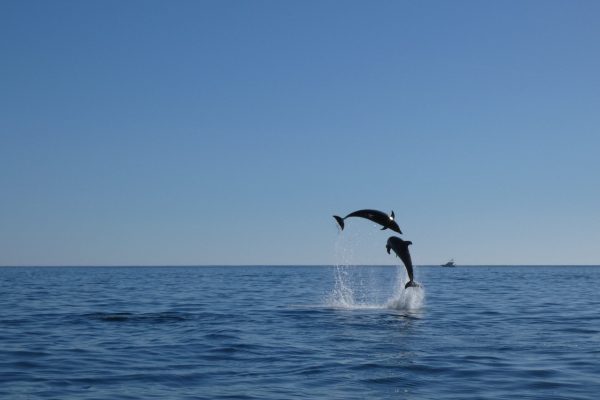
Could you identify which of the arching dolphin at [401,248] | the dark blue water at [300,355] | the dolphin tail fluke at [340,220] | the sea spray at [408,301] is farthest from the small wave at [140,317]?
the sea spray at [408,301]

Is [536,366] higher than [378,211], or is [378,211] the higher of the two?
[378,211]

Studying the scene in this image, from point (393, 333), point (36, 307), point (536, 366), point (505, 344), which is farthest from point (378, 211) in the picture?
point (36, 307)

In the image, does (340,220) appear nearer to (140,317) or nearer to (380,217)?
(380,217)

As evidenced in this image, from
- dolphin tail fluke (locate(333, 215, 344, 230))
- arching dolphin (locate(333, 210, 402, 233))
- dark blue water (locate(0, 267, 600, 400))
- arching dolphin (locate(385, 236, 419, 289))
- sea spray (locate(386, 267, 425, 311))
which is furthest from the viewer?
sea spray (locate(386, 267, 425, 311))

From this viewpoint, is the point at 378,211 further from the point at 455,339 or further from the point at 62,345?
the point at 62,345

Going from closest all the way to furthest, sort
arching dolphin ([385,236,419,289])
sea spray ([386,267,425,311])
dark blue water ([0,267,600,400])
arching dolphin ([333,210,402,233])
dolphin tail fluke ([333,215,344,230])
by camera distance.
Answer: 1. dark blue water ([0,267,600,400])
2. arching dolphin ([333,210,402,233])
3. dolphin tail fluke ([333,215,344,230])
4. arching dolphin ([385,236,419,289])
5. sea spray ([386,267,425,311])

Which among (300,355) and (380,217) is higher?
(380,217)

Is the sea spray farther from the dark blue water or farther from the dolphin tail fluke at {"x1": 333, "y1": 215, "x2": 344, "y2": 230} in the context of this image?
the dolphin tail fluke at {"x1": 333, "y1": 215, "x2": 344, "y2": 230}

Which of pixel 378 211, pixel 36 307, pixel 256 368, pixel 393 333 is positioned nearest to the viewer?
pixel 256 368

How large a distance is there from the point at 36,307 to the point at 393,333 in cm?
2205

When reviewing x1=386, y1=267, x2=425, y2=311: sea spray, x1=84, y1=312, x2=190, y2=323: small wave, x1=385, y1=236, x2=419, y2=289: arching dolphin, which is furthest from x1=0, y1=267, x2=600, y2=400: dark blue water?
x1=386, y1=267, x2=425, y2=311: sea spray

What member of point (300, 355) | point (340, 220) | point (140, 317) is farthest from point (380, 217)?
point (140, 317)

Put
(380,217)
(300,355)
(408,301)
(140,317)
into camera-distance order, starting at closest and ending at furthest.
Answer: 1. (300,355)
2. (380,217)
3. (140,317)
4. (408,301)

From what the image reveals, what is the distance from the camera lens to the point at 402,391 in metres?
13.7
